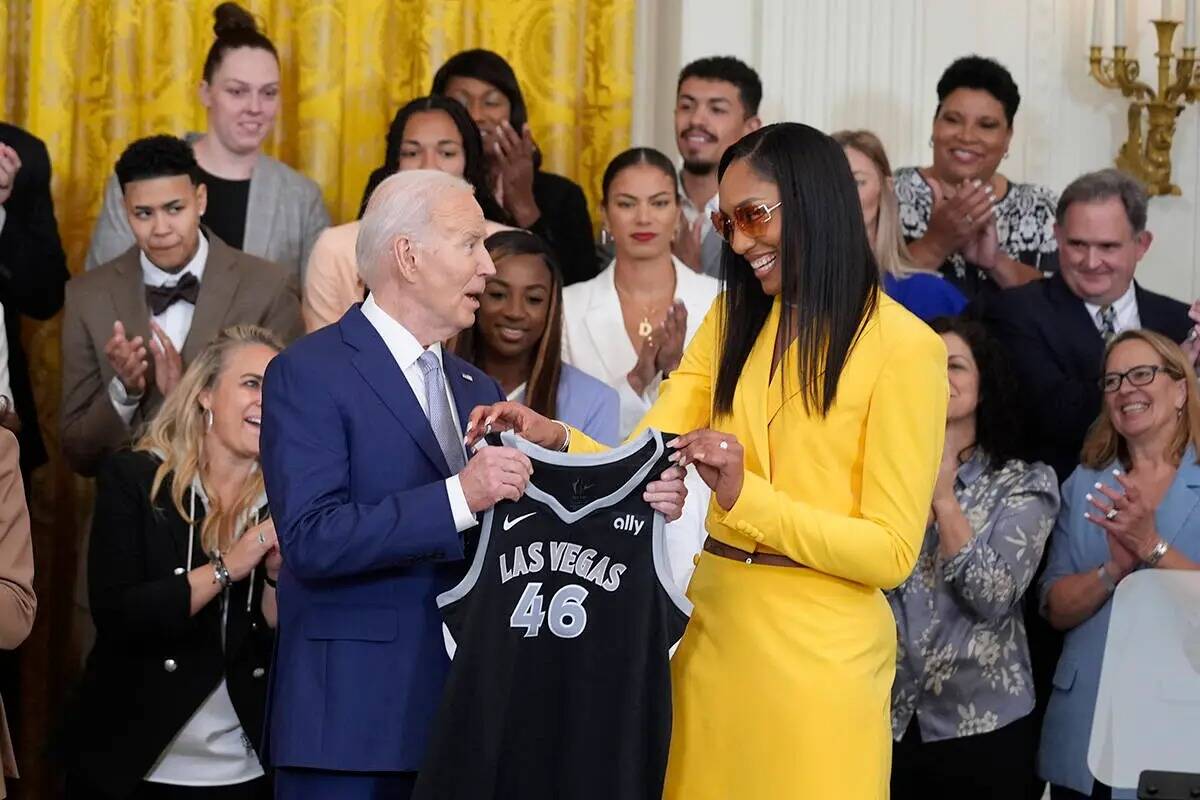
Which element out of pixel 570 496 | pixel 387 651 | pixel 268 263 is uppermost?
pixel 268 263

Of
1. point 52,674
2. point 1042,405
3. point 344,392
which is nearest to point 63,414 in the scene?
point 52,674

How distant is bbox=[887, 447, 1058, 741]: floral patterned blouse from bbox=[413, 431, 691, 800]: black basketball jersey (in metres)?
1.50

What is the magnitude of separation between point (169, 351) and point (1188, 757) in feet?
10.4

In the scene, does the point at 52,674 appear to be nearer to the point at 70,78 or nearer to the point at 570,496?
the point at 70,78

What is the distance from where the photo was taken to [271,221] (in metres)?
5.51

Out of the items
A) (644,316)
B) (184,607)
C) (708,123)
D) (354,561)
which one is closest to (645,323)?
(644,316)

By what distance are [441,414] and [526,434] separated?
6.1 inches

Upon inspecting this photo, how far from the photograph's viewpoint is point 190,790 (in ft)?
13.6

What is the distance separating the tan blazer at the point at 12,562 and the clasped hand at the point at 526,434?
3.30 feet

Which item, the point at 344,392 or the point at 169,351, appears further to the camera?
the point at 169,351

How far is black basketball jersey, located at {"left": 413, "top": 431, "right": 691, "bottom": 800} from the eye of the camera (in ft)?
10.1

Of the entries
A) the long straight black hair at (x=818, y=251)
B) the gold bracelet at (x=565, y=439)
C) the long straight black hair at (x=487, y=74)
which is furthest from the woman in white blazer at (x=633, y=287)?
the long straight black hair at (x=818, y=251)

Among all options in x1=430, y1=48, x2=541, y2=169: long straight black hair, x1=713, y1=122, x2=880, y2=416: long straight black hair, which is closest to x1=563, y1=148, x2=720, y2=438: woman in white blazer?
x1=430, y1=48, x2=541, y2=169: long straight black hair

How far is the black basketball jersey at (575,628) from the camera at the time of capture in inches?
121
